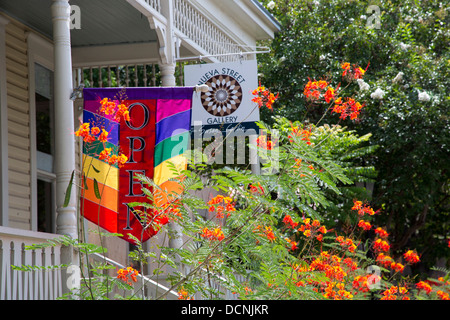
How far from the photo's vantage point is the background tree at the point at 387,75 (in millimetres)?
16688

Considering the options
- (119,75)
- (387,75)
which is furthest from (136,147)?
(387,75)

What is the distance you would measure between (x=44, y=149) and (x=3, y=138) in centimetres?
157

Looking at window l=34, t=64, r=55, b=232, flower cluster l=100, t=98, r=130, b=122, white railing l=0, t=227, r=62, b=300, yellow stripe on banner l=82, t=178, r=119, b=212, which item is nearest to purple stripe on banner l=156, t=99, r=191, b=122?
yellow stripe on banner l=82, t=178, r=119, b=212

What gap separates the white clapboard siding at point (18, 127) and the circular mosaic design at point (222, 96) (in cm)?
262

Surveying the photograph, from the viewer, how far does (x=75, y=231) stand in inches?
274

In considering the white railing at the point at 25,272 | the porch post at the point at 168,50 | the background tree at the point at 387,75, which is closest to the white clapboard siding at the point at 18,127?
the porch post at the point at 168,50

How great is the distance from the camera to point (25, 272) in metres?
6.39

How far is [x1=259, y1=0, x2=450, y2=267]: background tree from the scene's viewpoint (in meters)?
16.7

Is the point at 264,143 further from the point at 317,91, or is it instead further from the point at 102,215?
the point at 102,215

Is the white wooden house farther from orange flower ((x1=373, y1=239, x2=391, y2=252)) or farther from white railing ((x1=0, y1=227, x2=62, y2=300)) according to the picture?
orange flower ((x1=373, y1=239, x2=391, y2=252))

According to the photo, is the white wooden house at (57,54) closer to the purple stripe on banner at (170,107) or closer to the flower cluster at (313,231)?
the purple stripe on banner at (170,107)

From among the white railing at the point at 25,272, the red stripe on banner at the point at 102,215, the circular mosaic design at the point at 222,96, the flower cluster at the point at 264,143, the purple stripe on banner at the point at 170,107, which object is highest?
the circular mosaic design at the point at 222,96

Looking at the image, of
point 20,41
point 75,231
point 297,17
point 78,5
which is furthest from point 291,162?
point 297,17

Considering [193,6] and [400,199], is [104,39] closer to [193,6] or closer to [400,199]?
[193,6]
